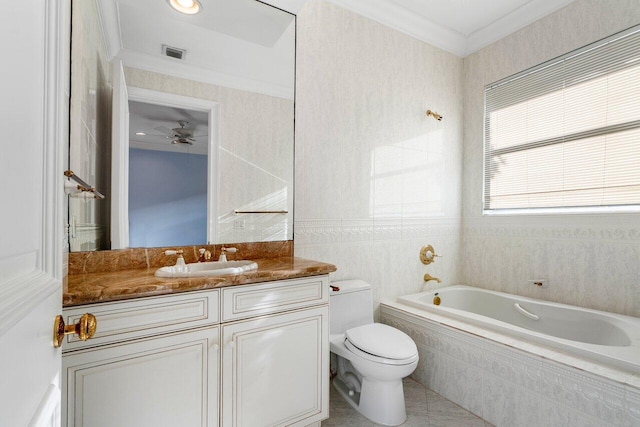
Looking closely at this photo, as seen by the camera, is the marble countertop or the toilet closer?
the marble countertop

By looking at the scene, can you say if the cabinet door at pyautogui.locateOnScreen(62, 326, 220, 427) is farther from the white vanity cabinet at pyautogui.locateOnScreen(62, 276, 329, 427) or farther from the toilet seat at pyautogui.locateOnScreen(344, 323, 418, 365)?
the toilet seat at pyautogui.locateOnScreen(344, 323, 418, 365)

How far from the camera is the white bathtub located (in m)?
1.57

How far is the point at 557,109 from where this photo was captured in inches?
95.4

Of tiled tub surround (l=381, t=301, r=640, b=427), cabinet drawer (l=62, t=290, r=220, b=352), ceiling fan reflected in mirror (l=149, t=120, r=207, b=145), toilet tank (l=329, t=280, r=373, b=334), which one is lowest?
tiled tub surround (l=381, t=301, r=640, b=427)

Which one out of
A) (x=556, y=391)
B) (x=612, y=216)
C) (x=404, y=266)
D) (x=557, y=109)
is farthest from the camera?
(x=404, y=266)

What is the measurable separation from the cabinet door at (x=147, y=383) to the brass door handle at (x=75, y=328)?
69 centimetres

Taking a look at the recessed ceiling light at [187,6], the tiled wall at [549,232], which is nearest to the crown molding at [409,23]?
the tiled wall at [549,232]

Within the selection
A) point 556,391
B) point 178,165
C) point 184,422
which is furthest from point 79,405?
point 556,391

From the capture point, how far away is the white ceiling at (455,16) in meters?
2.43

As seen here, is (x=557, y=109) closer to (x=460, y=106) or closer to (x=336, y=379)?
(x=460, y=106)

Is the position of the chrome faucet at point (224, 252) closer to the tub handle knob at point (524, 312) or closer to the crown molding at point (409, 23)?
the crown molding at point (409, 23)

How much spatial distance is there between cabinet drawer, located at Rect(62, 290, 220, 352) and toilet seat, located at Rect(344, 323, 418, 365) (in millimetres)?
846

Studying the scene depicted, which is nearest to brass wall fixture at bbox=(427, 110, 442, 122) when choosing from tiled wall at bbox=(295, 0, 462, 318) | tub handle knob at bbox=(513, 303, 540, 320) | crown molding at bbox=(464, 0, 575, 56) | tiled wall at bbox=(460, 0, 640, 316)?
tiled wall at bbox=(295, 0, 462, 318)

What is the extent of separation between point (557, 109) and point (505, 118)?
0.38 m
